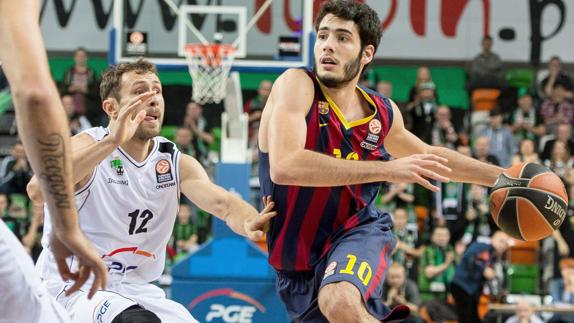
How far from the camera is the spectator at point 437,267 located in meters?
12.4

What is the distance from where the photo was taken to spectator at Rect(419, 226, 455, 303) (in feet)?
40.8

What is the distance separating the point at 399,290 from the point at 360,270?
6931 millimetres

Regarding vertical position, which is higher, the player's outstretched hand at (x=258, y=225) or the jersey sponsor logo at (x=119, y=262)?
the player's outstretched hand at (x=258, y=225)

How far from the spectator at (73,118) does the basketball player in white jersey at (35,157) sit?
1066cm

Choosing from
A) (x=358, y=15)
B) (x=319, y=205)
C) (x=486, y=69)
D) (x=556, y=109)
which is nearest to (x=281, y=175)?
(x=319, y=205)

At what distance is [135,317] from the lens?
486cm

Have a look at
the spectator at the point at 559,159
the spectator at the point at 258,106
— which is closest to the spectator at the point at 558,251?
the spectator at the point at 559,159

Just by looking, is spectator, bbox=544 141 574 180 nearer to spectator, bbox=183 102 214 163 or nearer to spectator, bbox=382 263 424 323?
spectator, bbox=382 263 424 323

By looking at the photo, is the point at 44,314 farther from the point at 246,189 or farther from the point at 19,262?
the point at 246,189

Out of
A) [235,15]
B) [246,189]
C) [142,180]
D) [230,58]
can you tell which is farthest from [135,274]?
[235,15]

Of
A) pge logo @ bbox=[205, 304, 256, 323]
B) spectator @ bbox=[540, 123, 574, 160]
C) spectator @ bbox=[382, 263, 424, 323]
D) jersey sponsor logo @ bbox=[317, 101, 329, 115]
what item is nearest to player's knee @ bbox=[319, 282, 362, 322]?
jersey sponsor logo @ bbox=[317, 101, 329, 115]

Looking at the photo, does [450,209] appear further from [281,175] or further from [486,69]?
[281,175]

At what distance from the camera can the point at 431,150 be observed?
19.2 ft

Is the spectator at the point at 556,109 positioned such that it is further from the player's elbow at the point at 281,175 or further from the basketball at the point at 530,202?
the player's elbow at the point at 281,175
